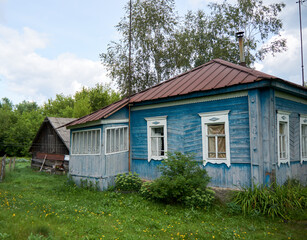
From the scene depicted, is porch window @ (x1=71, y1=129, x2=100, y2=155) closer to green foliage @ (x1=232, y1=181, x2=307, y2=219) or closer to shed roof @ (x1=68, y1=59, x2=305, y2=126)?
shed roof @ (x1=68, y1=59, x2=305, y2=126)

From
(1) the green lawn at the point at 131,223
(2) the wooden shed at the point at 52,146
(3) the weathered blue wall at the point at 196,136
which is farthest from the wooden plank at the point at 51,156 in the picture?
(1) the green lawn at the point at 131,223

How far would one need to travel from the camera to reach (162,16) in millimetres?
24359

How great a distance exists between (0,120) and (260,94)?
3772cm

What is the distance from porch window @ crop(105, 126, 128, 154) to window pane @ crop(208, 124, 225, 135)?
13.6 feet

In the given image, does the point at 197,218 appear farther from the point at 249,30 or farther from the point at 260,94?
the point at 249,30

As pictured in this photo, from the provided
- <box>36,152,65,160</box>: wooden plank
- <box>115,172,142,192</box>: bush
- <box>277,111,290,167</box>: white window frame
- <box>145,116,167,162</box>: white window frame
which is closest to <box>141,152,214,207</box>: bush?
<box>115,172,142,192</box>: bush

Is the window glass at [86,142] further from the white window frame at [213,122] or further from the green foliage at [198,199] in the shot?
the green foliage at [198,199]

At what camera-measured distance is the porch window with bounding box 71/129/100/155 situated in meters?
A: 11.3

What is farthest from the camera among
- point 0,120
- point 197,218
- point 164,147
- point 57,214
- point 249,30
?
point 0,120

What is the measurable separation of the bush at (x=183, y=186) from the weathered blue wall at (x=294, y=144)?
8.88ft

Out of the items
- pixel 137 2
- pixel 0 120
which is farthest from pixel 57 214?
pixel 0 120

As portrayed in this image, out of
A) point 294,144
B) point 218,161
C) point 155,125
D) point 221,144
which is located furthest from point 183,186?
point 294,144

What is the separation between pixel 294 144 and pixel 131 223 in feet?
22.1

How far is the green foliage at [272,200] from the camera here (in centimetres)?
704
